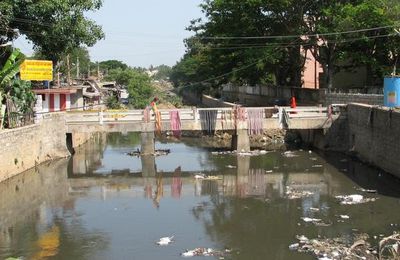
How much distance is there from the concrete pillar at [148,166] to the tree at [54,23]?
6.94 metres

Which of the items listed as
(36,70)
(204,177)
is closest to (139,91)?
(36,70)

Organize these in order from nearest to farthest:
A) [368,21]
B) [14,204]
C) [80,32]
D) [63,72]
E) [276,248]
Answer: [276,248]
[14,204]
[80,32]
[368,21]
[63,72]

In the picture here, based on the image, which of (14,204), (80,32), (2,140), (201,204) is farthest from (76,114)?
(201,204)

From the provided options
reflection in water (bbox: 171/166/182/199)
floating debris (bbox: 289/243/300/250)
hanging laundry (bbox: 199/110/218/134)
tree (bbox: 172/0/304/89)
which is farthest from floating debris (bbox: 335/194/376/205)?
tree (bbox: 172/0/304/89)

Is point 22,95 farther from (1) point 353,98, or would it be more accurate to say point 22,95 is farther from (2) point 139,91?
(2) point 139,91

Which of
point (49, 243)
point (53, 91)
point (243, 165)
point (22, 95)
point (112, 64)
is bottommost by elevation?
point (49, 243)

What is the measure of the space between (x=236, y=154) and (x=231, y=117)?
2.04 metres

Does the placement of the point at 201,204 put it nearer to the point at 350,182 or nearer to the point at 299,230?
the point at 299,230

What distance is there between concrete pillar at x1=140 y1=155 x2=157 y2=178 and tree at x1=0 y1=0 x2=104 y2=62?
6.94 m

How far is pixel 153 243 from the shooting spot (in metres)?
15.2

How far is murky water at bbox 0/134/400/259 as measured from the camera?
49.5 feet

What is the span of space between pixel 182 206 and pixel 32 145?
34.7ft

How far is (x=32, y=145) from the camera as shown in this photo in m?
27.0

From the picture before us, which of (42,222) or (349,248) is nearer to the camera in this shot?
(349,248)
